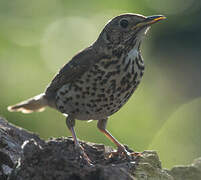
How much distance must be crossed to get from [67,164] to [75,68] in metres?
2.25

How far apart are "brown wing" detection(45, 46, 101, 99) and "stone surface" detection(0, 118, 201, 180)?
1.13 metres

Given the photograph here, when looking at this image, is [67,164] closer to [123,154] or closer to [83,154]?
[83,154]

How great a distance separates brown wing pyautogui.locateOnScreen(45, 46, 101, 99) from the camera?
677 centimetres

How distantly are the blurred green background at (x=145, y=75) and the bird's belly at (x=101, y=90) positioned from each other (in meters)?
3.45

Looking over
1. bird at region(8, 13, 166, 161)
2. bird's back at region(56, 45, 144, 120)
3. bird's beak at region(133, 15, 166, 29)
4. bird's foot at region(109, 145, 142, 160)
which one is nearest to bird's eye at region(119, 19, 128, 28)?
bird at region(8, 13, 166, 161)

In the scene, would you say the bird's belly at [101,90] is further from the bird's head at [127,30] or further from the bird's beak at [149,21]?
the bird's beak at [149,21]

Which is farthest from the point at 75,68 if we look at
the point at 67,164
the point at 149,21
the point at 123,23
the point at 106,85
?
the point at 67,164

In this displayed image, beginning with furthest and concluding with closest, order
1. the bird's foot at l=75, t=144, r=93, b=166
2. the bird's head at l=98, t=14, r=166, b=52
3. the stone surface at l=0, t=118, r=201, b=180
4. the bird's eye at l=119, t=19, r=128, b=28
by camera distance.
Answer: the bird's eye at l=119, t=19, r=128, b=28 → the bird's head at l=98, t=14, r=166, b=52 → the bird's foot at l=75, t=144, r=93, b=166 → the stone surface at l=0, t=118, r=201, b=180

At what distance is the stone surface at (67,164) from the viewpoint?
4895 mm

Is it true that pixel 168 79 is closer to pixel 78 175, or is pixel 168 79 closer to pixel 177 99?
pixel 177 99

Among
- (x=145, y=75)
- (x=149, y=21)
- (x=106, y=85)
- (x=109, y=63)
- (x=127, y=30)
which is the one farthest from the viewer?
(x=145, y=75)

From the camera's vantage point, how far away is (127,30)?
6879 millimetres

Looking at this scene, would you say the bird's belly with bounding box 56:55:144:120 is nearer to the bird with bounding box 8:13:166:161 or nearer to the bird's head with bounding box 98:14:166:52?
the bird with bounding box 8:13:166:161

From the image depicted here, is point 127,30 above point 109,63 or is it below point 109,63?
above
